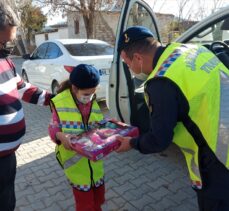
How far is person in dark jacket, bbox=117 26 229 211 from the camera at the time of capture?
1.63m

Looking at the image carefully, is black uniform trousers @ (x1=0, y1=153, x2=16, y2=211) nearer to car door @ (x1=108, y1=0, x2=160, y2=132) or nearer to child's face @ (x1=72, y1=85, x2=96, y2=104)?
child's face @ (x1=72, y1=85, x2=96, y2=104)

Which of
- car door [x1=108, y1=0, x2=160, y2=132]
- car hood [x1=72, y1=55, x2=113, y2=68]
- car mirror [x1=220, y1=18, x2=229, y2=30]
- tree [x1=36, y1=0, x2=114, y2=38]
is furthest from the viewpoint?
tree [x1=36, y1=0, x2=114, y2=38]

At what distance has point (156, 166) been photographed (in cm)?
414

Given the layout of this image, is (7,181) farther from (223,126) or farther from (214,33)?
(214,33)

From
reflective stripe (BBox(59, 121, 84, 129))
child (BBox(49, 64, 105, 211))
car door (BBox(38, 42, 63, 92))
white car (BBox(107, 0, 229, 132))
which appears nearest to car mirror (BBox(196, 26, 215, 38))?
white car (BBox(107, 0, 229, 132))

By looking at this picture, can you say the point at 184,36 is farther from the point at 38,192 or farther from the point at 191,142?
the point at 38,192

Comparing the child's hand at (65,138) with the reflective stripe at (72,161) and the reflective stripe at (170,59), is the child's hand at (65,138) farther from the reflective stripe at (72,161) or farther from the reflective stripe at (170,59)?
the reflective stripe at (170,59)

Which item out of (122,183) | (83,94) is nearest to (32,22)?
(122,183)

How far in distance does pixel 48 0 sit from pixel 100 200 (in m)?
17.7

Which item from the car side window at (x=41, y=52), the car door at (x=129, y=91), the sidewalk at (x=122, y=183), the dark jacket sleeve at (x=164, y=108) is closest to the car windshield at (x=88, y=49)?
the car side window at (x=41, y=52)

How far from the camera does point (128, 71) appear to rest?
386 centimetres

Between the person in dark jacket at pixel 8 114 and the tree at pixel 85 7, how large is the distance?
52.3 feet

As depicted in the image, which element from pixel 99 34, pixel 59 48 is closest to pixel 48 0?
pixel 99 34

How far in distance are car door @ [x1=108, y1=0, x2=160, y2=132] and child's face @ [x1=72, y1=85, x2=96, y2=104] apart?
148 cm
